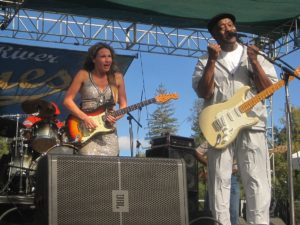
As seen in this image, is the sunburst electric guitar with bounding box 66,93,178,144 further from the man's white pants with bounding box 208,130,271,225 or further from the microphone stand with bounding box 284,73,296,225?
the microphone stand with bounding box 284,73,296,225

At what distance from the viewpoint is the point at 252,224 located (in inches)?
140

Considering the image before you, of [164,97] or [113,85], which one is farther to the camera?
[164,97]

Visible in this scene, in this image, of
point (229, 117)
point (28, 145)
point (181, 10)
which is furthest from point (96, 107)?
point (181, 10)

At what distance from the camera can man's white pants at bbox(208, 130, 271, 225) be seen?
11.7ft

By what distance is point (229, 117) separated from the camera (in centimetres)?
373

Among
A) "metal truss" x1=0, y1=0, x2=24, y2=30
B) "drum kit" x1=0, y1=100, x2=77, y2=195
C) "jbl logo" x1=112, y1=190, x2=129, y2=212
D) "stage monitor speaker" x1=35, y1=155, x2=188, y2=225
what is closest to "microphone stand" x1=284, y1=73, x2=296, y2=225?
"stage monitor speaker" x1=35, y1=155, x2=188, y2=225

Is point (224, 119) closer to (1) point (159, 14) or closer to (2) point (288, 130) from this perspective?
(2) point (288, 130)

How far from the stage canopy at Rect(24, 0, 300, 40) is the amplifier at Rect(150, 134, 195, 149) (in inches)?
109

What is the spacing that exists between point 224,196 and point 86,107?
1458 mm

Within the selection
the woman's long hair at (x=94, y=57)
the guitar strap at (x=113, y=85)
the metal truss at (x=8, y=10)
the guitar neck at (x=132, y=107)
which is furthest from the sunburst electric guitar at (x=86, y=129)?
the metal truss at (x=8, y=10)

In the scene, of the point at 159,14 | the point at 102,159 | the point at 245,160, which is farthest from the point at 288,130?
the point at 159,14

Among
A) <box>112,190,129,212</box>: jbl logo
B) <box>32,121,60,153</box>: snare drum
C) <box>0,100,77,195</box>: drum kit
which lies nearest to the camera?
<box>112,190,129,212</box>: jbl logo

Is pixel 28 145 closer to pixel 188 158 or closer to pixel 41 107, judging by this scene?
pixel 41 107

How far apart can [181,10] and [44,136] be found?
336 cm
